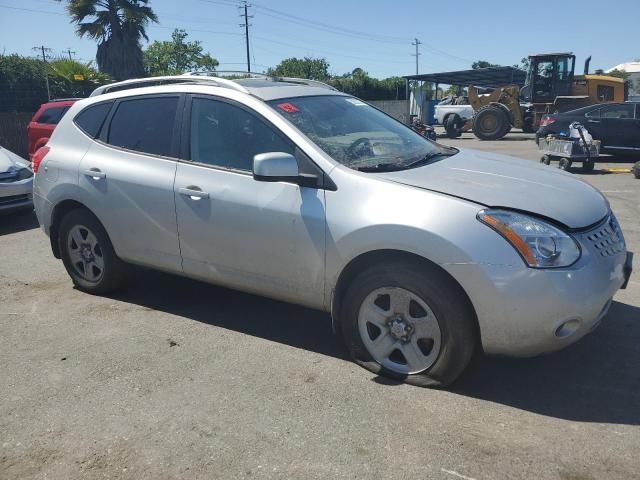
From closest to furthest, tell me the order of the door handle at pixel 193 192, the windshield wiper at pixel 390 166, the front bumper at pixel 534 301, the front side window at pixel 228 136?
the front bumper at pixel 534 301
the windshield wiper at pixel 390 166
the front side window at pixel 228 136
the door handle at pixel 193 192

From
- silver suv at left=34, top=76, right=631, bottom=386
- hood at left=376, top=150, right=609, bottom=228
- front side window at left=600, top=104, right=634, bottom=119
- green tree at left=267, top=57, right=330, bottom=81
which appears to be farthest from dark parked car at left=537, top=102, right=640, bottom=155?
green tree at left=267, top=57, right=330, bottom=81

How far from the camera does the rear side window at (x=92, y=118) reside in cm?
470

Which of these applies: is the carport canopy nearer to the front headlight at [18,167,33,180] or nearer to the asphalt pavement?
the front headlight at [18,167,33,180]

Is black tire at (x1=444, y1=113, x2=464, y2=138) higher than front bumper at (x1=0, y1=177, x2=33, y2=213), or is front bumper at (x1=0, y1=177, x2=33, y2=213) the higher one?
black tire at (x1=444, y1=113, x2=464, y2=138)

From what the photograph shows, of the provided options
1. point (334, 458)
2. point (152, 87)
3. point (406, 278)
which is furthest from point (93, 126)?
point (334, 458)

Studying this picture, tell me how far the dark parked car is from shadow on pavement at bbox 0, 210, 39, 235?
40.9 feet

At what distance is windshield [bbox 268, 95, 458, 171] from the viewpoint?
142 inches

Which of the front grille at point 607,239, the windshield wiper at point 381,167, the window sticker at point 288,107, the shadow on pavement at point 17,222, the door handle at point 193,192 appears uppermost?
the window sticker at point 288,107

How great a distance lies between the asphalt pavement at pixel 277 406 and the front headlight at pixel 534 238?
22cm

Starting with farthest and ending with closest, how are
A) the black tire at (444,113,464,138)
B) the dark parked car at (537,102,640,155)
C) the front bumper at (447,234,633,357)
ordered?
the black tire at (444,113,464,138), the dark parked car at (537,102,640,155), the front bumper at (447,234,633,357)

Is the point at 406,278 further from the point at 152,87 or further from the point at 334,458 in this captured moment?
the point at 152,87

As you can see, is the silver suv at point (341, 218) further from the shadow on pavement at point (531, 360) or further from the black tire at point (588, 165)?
the black tire at point (588, 165)

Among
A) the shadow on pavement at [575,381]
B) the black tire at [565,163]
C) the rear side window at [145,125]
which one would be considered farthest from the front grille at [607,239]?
the black tire at [565,163]

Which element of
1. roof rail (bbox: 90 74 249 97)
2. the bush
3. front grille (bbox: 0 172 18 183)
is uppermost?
the bush
